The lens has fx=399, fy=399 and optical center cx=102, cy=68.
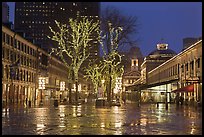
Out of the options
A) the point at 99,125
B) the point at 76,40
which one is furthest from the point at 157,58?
the point at 99,125

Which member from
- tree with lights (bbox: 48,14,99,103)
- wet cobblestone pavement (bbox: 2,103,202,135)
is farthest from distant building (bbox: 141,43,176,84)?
wet cobblestone pavement (bbox: 2,103,202,135)

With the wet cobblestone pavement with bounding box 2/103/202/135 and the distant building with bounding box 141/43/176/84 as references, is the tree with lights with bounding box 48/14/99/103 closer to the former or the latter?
the wet cobblestone pavement with bounding box 2/103/202/135

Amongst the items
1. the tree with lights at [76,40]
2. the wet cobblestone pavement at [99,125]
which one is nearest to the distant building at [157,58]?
the tree with lights at [76,40]

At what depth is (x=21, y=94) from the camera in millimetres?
89438

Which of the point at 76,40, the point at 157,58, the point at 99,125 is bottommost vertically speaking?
the point at 99,125

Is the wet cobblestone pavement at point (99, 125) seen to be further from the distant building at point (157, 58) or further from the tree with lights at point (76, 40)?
the distant building at point (157, 58)

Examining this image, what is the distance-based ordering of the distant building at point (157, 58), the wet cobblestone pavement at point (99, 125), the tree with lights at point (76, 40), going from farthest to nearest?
the distant building at point (157, 58), the tree with lights at point (76, 40), the wet cobblestone pavement at point (99, 125)

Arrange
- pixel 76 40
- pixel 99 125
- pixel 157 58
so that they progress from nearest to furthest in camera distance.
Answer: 1. pixel 99 125
2. pixel 76 40
3. pixel 157 58

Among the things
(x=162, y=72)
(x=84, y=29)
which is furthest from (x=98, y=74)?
(x=162, y=72)

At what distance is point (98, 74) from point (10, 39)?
18943 mm

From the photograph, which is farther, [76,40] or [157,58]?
[157,58]

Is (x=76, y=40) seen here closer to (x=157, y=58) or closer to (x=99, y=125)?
(x=99, y=125)

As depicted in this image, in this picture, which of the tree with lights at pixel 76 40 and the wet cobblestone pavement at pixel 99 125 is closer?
the wet cobblestone pavement at pixel 99 125

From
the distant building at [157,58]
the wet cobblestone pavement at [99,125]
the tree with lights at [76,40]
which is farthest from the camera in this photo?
the distant building at [157,58]
